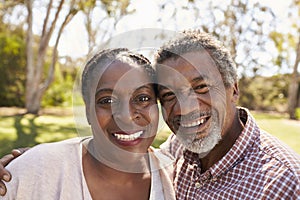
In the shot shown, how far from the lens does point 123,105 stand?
7.01 feet

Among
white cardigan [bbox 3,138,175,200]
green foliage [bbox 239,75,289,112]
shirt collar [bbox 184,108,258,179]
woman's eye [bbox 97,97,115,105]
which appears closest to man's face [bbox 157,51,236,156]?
shirt collar [bbox 184,108,258,179]

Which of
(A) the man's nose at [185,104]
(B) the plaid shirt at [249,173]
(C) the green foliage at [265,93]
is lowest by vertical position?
(C) the green foliage at [265,93]

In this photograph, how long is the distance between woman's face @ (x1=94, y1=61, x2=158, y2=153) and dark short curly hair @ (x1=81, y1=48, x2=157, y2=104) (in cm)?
3

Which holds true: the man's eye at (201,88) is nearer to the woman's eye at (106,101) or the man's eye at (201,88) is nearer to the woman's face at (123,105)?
the woman's face at (123,105)

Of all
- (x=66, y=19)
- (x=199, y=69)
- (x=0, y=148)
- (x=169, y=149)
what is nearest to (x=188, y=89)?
(x=199, y=69)

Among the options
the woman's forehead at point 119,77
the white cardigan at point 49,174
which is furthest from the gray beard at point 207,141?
the white cardigan at point 49,174

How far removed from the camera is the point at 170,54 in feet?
8.16

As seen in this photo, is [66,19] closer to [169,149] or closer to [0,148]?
[0,148]

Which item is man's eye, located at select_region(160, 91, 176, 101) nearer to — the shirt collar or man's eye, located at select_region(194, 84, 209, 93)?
man's eye, located at select_region(194, 84, 209, 93)

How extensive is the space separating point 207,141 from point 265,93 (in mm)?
24373

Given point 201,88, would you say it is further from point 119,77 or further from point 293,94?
point 293,94

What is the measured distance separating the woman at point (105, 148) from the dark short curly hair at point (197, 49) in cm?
23

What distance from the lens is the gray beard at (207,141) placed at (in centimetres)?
244

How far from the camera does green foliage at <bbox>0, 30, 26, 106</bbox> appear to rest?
55.2 ft
